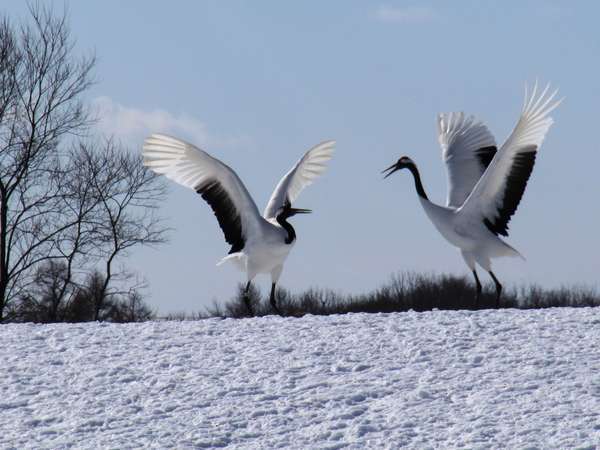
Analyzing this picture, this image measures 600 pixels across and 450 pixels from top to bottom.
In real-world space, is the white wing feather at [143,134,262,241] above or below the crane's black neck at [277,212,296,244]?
above

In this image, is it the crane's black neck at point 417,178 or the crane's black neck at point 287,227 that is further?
the crane's black neck at point 417,178

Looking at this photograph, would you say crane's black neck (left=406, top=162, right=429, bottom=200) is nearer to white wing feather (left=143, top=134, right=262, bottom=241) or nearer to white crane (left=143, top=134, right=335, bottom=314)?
white crane (left=143, top=134, right=335, bottom=314)

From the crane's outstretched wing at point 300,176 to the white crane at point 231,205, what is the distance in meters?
1.03

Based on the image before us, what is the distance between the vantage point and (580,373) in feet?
28.2

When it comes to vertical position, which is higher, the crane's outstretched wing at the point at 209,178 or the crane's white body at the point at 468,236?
the crane's outstretched wing at the point at 209,178

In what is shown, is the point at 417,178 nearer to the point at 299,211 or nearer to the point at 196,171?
the point at 299,211

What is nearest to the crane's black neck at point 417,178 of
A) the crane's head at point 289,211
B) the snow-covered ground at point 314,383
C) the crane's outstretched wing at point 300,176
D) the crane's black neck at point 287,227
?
the crane's outstretched wing at point 300,176

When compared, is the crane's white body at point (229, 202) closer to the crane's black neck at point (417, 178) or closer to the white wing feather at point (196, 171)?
the white wing feather at point (196, 171)

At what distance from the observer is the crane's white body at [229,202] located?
489 inches

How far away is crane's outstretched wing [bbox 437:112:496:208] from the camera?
14219 millimetres

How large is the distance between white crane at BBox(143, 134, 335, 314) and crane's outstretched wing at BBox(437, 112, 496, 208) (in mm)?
2655

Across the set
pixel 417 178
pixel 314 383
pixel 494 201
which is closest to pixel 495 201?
pixel 494 201

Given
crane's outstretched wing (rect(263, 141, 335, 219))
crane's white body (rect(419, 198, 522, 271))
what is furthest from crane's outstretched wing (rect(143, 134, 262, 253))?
crane's white body (rect(419, 198, 522, 271))

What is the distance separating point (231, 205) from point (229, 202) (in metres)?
0.04
